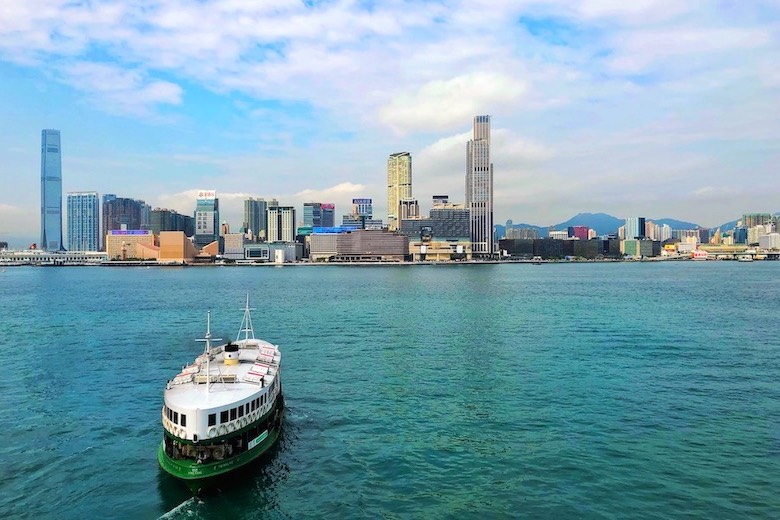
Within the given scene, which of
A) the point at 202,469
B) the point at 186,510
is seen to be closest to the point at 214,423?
the point at 202,469

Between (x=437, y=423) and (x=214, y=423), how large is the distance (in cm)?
1416

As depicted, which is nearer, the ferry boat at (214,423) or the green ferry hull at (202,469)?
the green ferry hull at (202,469)

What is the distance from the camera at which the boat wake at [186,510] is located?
76.8ft

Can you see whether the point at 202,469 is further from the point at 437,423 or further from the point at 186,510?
the point at 437,423

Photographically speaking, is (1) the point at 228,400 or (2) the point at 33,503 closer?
(2) the point at 33,503

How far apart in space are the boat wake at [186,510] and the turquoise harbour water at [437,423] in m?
0.08

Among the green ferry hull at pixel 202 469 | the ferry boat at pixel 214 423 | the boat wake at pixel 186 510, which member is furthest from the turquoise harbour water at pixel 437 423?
the ferry boat at pixel 214 423

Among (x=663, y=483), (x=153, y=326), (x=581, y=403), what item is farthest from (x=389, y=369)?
(x=153, y=326)

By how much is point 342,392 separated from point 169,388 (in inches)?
581

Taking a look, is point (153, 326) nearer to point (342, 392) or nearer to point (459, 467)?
point (342, 392)

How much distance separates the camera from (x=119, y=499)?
25.1 metres

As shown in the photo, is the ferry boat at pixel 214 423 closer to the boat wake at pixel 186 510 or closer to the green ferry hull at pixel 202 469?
the green ferry hull at pixel 202 469

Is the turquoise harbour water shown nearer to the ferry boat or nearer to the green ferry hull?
the green ferry hull

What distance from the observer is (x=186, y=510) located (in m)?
23.9
